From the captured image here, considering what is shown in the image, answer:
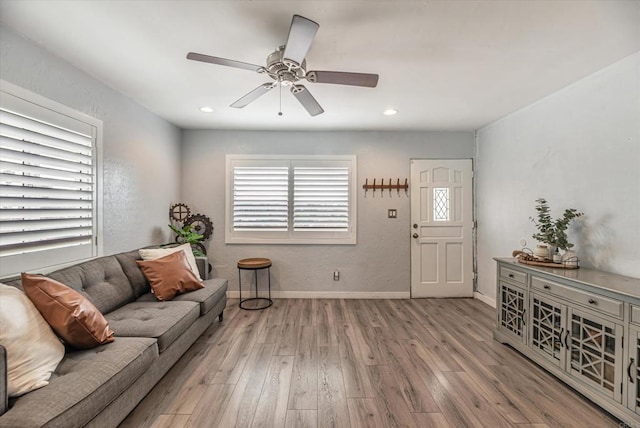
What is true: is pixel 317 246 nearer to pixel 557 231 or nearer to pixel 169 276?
pixel 169 276

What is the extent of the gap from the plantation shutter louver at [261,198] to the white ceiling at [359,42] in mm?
1277

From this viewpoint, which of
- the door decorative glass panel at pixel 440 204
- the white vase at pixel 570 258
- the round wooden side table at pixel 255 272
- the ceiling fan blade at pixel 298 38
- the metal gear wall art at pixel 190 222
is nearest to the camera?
the ceiling fan blade at pixel 298 38

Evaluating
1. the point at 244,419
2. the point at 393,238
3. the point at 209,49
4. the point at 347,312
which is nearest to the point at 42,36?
the point at 209,49

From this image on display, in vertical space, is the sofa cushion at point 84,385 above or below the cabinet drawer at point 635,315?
below

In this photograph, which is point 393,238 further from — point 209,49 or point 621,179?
point 209,49

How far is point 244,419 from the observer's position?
1770 mm

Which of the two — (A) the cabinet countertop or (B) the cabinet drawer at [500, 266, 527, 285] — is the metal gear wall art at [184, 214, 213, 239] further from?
(A) the cabinet countertop

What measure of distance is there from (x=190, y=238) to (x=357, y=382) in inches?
107

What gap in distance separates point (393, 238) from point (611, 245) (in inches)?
90.9

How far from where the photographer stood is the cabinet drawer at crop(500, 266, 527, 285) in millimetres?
2553

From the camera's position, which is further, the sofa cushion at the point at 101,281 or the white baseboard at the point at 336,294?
the white baseboard at the point at 336,294

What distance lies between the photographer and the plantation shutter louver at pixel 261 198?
4172 mm

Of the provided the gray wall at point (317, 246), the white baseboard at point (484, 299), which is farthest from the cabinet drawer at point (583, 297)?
the gray wall at point (317, 246)

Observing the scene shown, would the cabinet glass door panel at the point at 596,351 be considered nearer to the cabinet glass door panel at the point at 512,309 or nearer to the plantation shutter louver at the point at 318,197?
the cabinet glass door panel at the point at 512,309
